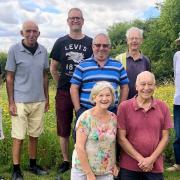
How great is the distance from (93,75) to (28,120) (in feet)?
5.06

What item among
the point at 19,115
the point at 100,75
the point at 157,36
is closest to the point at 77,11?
the point at 100,75

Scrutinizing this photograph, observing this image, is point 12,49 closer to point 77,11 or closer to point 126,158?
point 77,11

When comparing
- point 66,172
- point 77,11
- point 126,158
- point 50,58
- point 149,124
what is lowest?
point 66,172

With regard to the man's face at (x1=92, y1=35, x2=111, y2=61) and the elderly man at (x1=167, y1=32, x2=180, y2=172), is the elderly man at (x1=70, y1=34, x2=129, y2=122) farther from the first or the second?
the elderly man at (x1=167, y1=32, x2=180, y2=172)

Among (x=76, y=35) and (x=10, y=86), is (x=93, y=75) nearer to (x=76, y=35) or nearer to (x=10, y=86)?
(x=76, y=35)

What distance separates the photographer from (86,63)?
5.09m

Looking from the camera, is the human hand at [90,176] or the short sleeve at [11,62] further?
the short sleeve at [11,62]

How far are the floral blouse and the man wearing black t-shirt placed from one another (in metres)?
1.72

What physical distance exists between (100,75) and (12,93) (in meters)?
1.49

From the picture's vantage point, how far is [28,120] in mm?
6086

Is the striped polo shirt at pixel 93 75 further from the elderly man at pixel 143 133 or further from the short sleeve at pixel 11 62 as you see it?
the short sleeve at pixel 11 62

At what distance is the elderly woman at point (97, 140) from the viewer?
416 cm

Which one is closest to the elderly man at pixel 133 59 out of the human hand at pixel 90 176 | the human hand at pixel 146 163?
the human hand at pixel 146 163

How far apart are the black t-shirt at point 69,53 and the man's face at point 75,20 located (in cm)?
15
